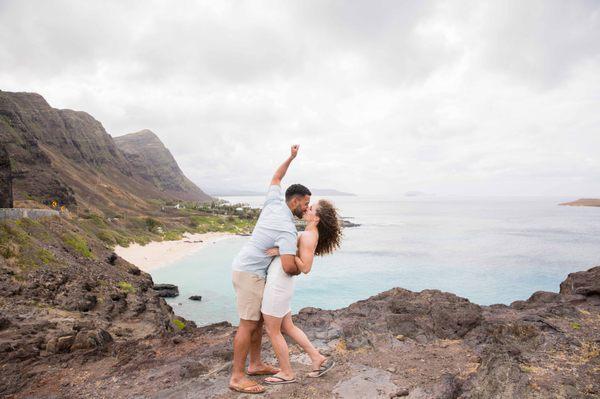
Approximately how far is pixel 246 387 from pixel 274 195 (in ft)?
8.54

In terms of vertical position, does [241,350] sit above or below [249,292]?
below

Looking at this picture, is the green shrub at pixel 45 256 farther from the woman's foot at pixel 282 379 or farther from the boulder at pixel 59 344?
the woman's foot at pixel 282 379

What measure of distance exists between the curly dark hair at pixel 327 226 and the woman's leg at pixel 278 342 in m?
1.17

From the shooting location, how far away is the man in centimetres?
489

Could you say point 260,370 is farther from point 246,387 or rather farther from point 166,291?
point 166,291

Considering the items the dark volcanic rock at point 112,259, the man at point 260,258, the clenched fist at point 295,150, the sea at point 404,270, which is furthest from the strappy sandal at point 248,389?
the dark volcanic rock at point 112,259

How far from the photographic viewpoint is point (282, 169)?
5.50 m

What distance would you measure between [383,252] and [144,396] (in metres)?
57.8

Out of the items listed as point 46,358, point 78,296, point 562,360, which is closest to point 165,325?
point 78,296

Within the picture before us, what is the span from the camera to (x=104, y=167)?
127 meters

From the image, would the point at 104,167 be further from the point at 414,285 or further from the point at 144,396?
the point at 144,396

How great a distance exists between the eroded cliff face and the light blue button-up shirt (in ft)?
121

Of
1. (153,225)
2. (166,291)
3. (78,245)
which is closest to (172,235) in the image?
(153,225)

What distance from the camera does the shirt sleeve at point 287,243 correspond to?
4824 millimetres
